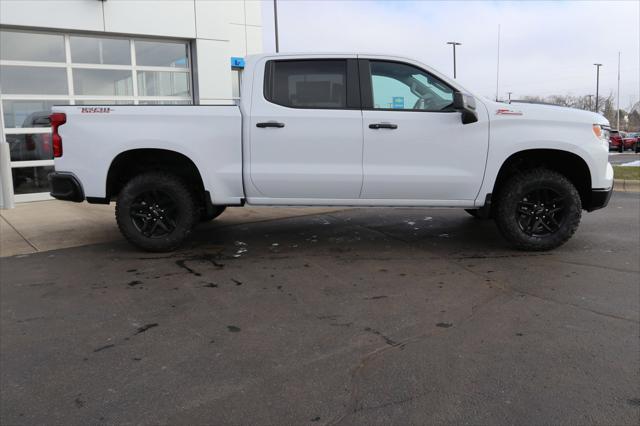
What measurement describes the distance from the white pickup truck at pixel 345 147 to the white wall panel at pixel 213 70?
20.1 feet

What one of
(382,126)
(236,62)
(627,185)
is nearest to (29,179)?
(236,62)

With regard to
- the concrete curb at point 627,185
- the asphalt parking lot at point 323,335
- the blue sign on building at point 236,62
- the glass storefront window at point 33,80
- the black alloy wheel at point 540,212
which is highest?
the blue sign on building at point 236,62

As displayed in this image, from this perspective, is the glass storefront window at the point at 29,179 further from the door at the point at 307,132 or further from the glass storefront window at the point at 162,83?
the door at the point at 307,132

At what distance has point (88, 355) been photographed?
11.0ft

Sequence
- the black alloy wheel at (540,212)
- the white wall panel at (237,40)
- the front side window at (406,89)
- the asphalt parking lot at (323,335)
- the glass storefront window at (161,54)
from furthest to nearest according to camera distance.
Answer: the white wall panel at (237,40), the glass storefront window at (161,54), the black alloy wheel at (540,212), the front side window at (406,89), the asphalt parking lot at (323,335)

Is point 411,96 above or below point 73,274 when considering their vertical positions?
above

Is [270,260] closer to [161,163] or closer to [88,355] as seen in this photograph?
[161,163]

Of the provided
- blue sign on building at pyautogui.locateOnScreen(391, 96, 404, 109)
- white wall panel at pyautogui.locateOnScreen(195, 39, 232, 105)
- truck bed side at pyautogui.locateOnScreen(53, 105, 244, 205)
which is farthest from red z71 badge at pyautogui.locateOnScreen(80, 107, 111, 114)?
white wall panel at pyautogui.locateOnScreen(195, 39, 232, 105)

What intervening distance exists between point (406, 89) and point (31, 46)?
301 inches

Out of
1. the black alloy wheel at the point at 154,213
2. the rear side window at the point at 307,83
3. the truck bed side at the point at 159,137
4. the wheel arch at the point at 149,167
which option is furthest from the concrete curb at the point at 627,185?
the black alloy wheel at the point at 154,213

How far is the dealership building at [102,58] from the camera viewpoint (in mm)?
9656

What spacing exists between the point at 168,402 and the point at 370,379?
→ 3.56 feet

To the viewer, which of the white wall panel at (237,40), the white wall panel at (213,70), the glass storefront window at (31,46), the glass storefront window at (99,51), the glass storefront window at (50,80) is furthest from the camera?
the white wall panel at (237,40)

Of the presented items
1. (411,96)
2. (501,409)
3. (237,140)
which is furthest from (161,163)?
(501,409)
